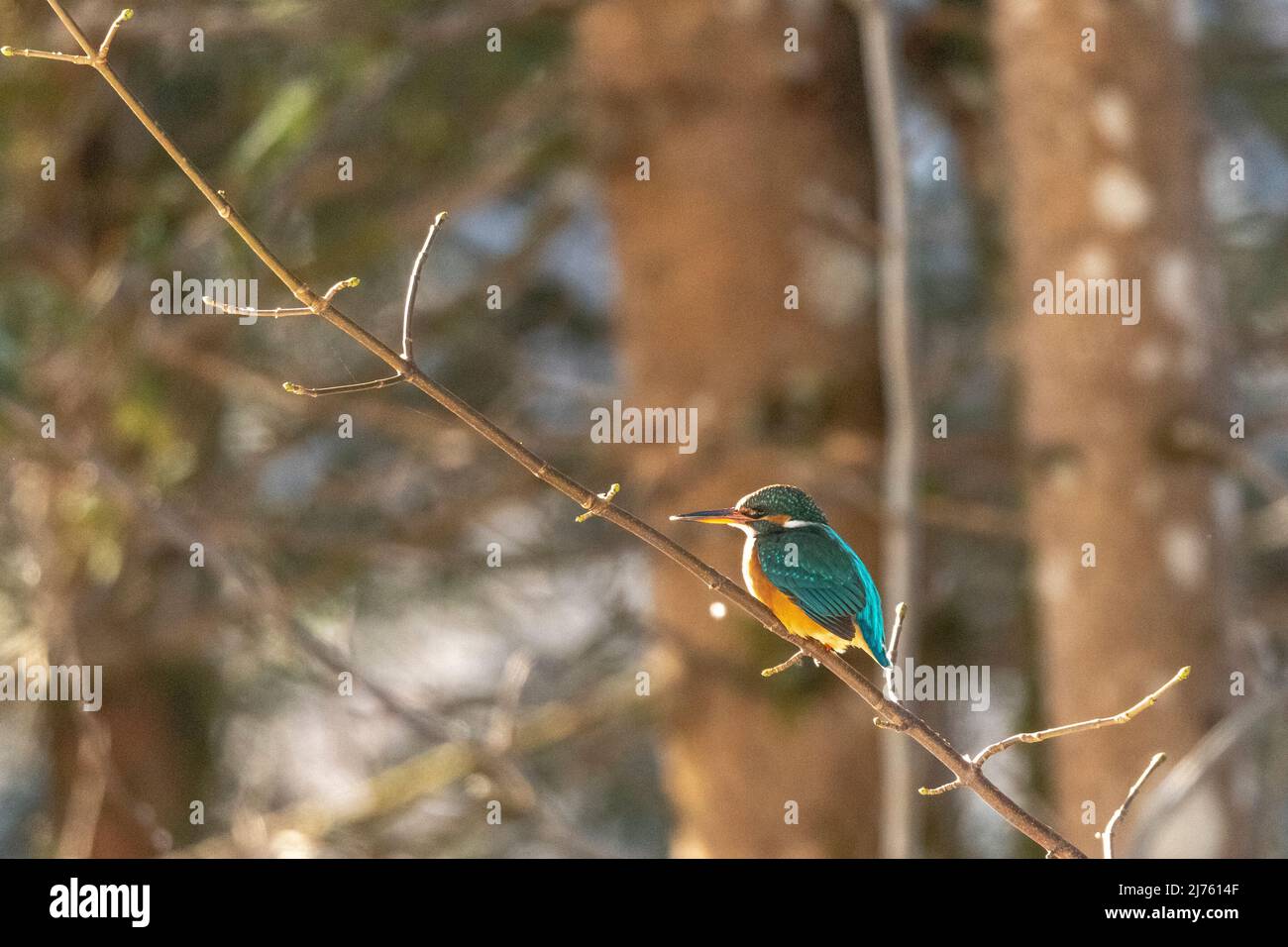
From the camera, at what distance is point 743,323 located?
13.4 feet

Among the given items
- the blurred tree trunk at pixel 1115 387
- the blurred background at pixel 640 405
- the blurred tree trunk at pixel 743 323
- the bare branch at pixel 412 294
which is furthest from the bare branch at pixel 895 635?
the blurred tree trunk at pixel 743 323

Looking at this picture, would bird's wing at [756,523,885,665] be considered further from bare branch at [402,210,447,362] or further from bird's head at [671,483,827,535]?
bare branch at [402,210,447,362]

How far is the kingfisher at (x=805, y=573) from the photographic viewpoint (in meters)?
1.50

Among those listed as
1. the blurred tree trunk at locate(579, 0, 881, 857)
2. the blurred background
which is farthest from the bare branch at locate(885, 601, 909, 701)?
the blurred tree trunk at locate(579, 0, 881, 857)

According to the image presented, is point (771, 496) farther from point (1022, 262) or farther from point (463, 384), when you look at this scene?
point (463, 384)

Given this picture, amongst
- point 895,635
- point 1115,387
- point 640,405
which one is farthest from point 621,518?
point 640,405

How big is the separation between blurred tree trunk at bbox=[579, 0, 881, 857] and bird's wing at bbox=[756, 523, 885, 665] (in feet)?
6.86

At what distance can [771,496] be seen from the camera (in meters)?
1.60

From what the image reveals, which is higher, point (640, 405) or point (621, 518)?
point (640, 405)

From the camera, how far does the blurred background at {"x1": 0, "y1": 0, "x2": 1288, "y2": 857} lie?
11.2ft

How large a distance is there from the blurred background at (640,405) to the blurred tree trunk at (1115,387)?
1cm

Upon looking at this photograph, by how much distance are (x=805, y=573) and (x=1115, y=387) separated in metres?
2.17

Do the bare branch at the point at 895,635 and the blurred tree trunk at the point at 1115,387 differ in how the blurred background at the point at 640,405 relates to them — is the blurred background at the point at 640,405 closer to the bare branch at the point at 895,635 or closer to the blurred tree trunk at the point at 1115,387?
the blurred tree trunk at the point at 1115,387

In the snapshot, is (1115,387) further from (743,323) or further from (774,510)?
(774,510)
